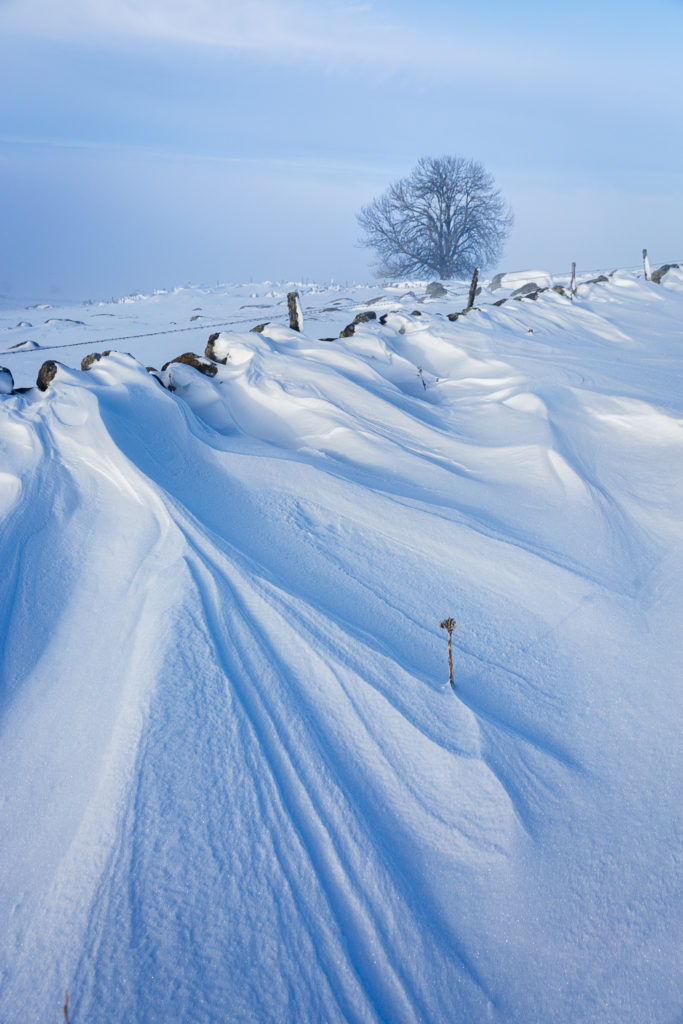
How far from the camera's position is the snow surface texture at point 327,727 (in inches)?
54.7

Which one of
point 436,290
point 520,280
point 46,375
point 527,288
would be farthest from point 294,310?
point 520,280

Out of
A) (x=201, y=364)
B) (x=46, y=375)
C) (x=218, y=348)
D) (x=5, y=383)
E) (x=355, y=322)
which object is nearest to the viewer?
(x=5, y=383)

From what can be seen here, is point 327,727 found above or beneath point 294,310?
beneath

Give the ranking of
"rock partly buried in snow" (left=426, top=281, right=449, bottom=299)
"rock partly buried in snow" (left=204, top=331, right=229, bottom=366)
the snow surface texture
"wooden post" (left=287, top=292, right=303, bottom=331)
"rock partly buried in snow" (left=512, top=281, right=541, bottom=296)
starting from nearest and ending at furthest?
the snow surface texture, "rock partly buried in snow" (left=204, top=331, right=229, bottom=366), "wooden post" (left=287, top=292, right=303, bottom=331), "rock partly buried in snow" (left=512, top=281, right=541, bottom=296), "rock partly buried in snow" (left=426, top=281, right=449, bottom=299)

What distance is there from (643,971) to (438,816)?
1.87 feet

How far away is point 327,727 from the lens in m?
1.94

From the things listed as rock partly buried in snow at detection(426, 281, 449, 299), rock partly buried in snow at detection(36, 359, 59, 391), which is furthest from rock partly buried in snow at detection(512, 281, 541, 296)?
rock partly buried in snow at detection(36, 359, 59, 391)

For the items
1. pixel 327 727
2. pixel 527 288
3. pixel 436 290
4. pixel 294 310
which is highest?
pixel 294 310

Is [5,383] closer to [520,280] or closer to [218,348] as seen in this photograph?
[218,348]

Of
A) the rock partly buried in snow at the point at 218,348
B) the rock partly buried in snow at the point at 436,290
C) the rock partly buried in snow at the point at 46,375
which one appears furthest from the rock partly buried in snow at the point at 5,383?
the rock partly buried in snow at the point at 436,290

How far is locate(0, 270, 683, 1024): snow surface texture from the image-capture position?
1.39m

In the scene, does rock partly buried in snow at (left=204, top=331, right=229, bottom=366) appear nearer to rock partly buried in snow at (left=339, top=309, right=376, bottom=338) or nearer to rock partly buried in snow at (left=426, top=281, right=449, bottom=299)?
rock partly buried in snow at (left=339, top=309, right=376, bottom=338)

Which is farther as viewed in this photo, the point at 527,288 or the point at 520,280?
the point at 520,280

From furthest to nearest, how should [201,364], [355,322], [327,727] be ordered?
[355,322] < [201,364] < [327,727]
